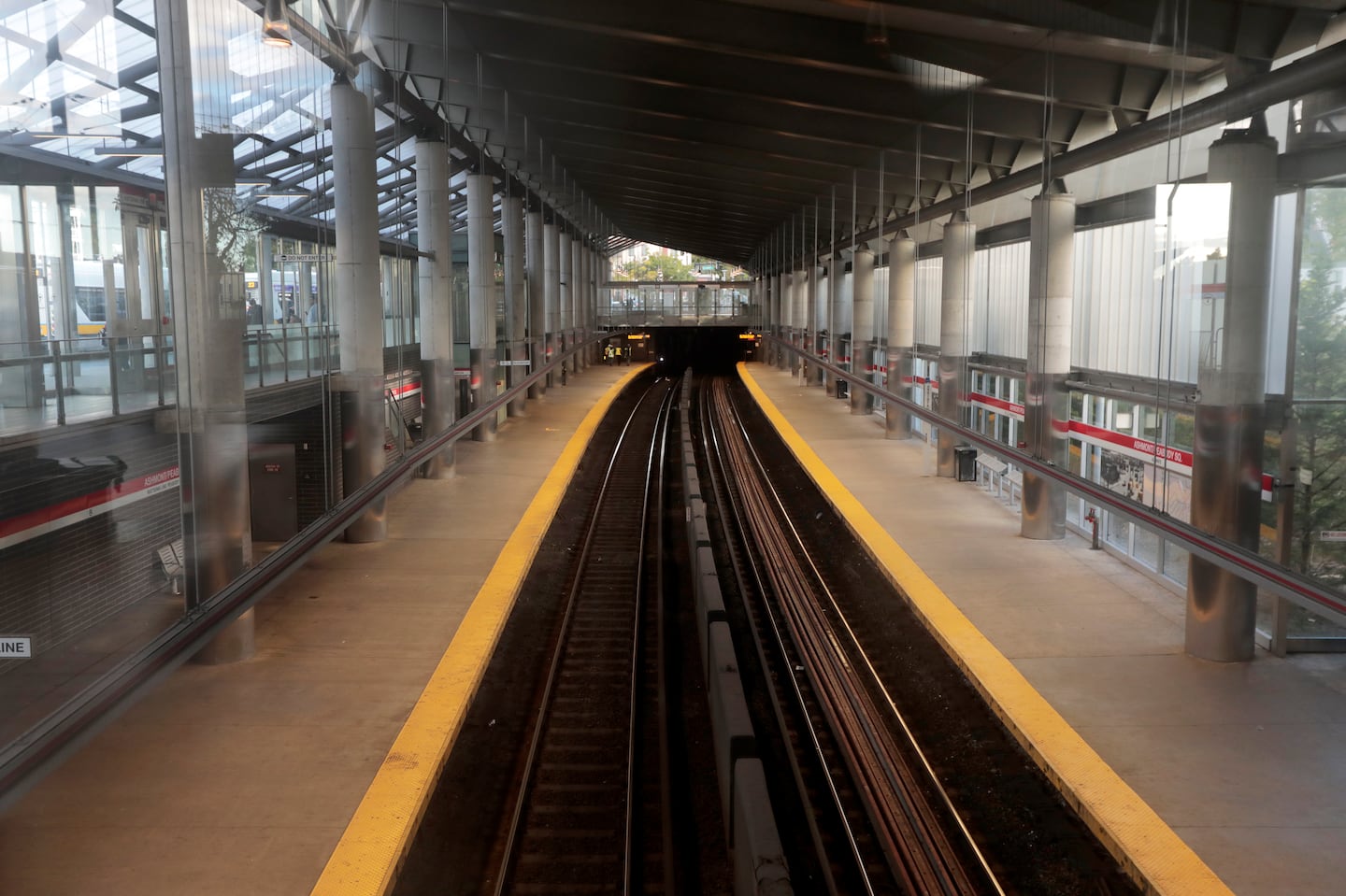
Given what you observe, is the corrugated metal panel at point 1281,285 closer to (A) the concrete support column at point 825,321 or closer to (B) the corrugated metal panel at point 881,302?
(B) the corrugated metal panel at point 881,302

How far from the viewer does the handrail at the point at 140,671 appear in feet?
14.2

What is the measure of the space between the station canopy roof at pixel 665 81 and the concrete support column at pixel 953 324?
3.19 ft

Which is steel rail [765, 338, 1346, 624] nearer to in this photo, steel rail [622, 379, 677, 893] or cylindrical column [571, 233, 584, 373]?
steel rail [622, 379, 677, 893]

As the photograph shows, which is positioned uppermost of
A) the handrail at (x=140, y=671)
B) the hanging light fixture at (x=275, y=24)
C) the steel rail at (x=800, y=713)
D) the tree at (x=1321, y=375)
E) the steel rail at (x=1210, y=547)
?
the hanging light fixture at (x=275, y=24)

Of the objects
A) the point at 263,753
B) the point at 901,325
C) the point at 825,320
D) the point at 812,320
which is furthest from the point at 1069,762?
the point at 825,320

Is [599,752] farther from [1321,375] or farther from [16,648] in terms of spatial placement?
[1321,375]

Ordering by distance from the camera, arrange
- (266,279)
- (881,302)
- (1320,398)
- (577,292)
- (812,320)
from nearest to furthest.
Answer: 1. (1320,398)
2. (266,279)
3. (881,302)
4. (812,320)
5. (577,292)

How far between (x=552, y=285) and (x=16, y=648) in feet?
99.5

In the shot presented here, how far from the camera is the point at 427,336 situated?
17.4m

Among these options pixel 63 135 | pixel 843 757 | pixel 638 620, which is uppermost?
pixel 63 135

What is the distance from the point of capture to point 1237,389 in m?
8.42

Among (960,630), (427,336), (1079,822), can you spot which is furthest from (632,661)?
(427,336)

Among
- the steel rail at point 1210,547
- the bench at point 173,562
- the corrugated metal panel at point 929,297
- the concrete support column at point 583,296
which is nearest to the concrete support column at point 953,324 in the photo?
the corrugated metal panel at point 929,297

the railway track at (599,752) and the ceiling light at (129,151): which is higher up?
the ceiling light at (129,151)
